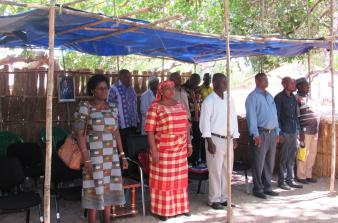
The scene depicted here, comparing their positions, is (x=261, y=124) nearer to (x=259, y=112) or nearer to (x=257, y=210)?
(x=259, y=112)

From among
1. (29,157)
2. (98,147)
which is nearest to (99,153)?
(98,147)

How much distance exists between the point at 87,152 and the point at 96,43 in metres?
3.28

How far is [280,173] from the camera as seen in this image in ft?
23.2

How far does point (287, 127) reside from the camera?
22.6ft

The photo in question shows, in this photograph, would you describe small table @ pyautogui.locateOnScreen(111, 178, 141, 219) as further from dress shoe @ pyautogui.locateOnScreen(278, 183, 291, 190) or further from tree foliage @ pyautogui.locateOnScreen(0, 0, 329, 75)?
tree foliage @ pyautogui.locateOnScreen(0, 0, 329, 75)

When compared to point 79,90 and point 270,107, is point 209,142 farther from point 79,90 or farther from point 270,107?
point 79,90

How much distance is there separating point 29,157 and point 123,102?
6.11 feet

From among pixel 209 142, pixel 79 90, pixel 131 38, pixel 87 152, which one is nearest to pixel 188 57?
pixel 79 90

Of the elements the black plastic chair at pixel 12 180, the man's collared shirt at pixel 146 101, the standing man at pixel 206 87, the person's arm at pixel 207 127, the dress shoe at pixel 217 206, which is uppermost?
the standing man at pixel 206 87

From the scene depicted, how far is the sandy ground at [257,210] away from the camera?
5.38 m

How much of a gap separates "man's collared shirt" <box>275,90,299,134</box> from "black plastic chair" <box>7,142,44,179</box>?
12.6 ft

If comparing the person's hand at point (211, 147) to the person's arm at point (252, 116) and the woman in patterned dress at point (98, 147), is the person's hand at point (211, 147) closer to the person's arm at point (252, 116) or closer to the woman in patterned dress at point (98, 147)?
the person's arm at point (252, 116)

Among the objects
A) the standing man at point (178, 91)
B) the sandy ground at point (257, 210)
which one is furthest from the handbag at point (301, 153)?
the standing man at point (178, 91)

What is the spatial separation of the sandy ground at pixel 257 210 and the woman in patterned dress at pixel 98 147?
0.89m
